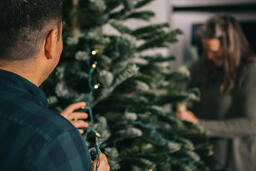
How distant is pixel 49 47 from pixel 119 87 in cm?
47

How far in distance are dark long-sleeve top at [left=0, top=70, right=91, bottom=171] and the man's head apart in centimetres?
8

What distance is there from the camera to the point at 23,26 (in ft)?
1.72

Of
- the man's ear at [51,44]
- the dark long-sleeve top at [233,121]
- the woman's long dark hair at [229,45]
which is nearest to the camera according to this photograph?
the man's ear at [51,44]

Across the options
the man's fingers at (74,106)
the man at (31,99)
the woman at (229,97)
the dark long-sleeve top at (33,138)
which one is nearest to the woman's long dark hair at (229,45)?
the woman at (229,97)

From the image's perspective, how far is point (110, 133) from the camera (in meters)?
0.92

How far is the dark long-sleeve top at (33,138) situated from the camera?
44cm

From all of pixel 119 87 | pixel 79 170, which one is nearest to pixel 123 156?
pixel 119 87

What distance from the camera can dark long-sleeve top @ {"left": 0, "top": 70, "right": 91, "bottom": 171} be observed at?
1.43 feet

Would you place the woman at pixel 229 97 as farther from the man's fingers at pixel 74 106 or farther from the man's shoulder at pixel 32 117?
the man's shoulder at pixel 32 117

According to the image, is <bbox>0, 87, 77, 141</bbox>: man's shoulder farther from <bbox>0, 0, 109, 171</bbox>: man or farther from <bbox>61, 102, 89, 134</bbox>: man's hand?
<bbox>61, 102, 89, 134</bbox>: man's hand

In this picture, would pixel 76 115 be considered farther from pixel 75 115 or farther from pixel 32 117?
pixel 32 117

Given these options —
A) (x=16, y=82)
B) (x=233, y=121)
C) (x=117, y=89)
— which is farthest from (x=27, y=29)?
(x=233, y=121)

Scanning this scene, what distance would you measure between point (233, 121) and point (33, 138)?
48.1 inches

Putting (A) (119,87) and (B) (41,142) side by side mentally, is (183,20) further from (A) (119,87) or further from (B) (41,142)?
(B) (41,142)
